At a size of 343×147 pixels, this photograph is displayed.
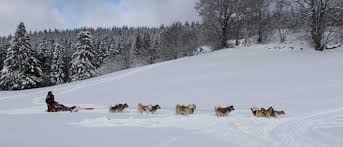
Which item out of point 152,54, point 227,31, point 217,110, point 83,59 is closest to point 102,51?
point 152,54

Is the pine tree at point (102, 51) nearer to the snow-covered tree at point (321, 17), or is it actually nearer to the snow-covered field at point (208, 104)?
the snow-covered field at point (208, 104)

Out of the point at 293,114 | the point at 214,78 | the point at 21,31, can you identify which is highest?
the point at 21,31

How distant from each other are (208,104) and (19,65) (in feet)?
103

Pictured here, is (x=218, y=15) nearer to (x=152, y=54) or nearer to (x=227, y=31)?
(x=227, y=31)

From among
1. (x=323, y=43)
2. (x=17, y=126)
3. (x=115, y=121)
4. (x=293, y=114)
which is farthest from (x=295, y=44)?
(x=17, y=126)

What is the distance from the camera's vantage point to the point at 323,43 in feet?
113

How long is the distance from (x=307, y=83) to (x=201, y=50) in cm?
3116

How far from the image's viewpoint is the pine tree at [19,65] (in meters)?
46.2

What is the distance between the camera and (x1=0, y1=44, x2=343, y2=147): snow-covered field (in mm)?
11913

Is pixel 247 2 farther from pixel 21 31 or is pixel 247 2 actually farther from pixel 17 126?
pixel 17 126

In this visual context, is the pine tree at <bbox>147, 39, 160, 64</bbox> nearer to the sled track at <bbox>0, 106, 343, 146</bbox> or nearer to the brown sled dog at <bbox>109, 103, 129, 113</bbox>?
the brown sled dog at <bbox>109, 103, 129, 113</bbox>

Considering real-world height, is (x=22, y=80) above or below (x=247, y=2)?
below

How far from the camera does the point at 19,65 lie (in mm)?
46500

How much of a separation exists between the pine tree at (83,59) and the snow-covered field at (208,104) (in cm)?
2344
